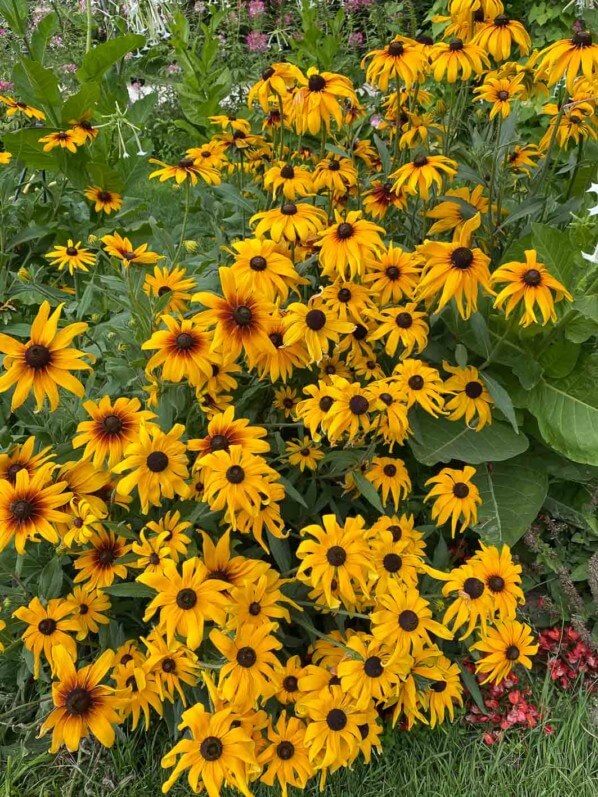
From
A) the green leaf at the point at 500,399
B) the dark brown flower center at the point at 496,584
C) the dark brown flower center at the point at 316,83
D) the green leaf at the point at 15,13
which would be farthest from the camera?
the green leaf at the point at 15,13

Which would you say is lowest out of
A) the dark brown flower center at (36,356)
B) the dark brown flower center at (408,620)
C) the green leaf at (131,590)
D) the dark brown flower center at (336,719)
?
the dark brown flower center at (336,719)

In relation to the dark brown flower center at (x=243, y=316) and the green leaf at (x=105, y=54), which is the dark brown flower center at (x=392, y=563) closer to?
the dark brown flower center at (x=243, y=316)

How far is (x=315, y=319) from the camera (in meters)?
1.50

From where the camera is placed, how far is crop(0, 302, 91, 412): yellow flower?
4.50 ft

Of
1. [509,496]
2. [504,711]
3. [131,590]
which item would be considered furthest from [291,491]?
[504,711]

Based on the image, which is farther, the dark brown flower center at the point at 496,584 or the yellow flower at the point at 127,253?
the yellow flower at the point at 127,253

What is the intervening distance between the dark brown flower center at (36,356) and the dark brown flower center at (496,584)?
3.05ft

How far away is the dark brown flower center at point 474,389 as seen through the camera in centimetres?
180

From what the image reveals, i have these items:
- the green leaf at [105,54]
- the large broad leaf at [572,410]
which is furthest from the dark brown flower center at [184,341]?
the green leaf at [105,54]

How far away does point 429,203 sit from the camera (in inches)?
78.5

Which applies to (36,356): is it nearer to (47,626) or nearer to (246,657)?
(47,626)

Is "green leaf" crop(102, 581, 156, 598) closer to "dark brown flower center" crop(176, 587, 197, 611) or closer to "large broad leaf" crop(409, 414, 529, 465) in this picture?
"dark brown flower center" crop(176, 587, 197, 611)

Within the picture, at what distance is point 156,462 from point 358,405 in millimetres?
389

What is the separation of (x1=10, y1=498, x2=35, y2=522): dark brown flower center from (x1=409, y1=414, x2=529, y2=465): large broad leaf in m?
0.90
